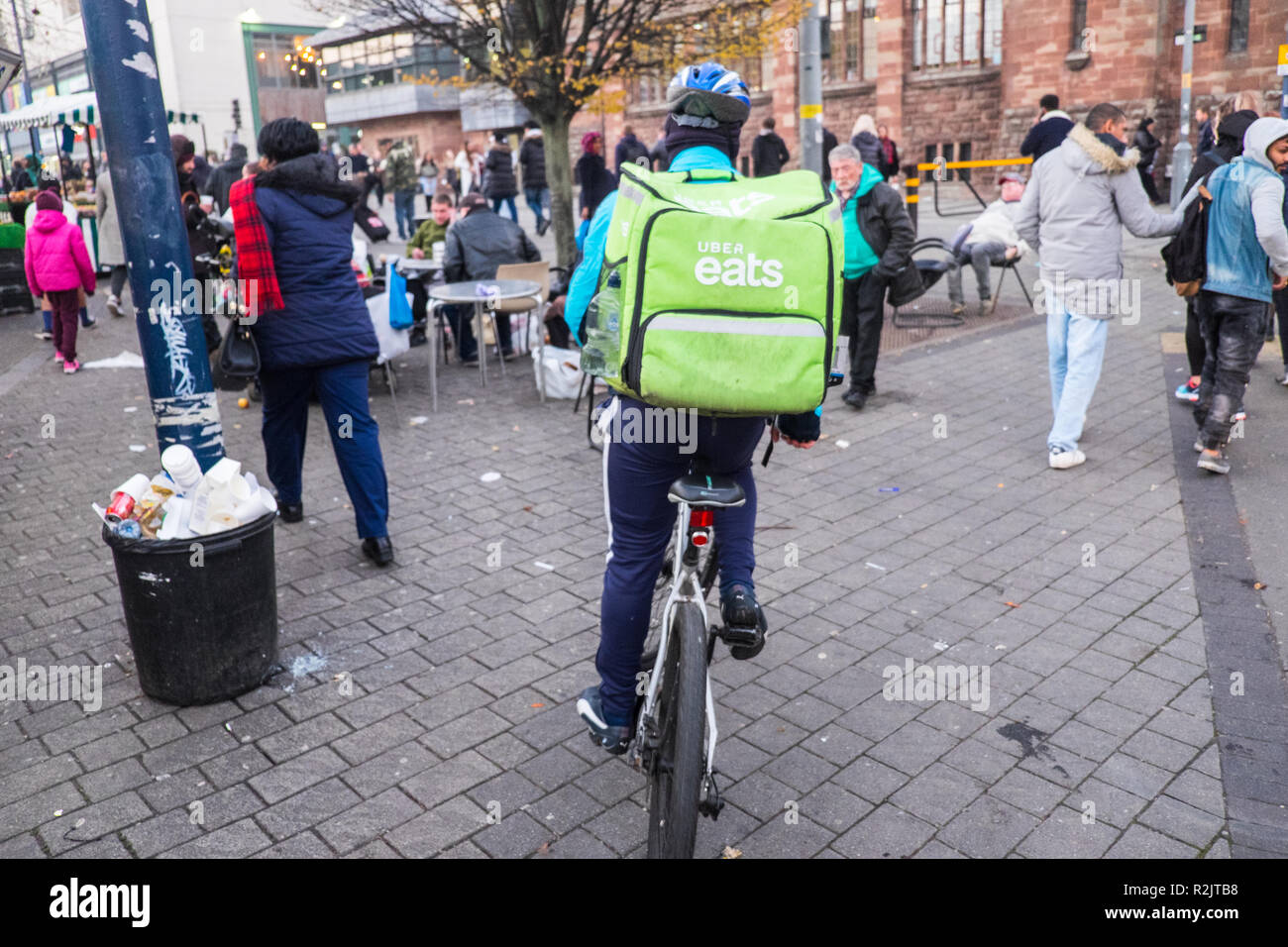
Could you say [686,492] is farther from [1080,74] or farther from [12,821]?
[1080,74]

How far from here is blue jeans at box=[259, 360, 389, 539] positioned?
5.08 metres

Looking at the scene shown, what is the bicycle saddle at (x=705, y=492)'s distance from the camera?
273 centimetres

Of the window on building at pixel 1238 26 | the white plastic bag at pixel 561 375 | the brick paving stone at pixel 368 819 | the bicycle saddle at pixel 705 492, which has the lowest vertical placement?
the brick paving stone at pixel 368 819

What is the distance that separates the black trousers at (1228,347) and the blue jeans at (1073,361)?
0.59 m

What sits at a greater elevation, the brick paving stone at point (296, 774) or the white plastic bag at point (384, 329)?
the white plastic bag at point (384, 329)

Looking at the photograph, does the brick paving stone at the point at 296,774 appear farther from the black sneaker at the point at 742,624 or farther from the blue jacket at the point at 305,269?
the blue jacket at the point at 305,269

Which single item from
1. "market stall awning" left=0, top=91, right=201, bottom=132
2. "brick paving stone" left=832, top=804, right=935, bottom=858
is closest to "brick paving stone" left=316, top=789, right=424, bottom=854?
"brick paving stone" left=832, top=804, right=935, bottom=858

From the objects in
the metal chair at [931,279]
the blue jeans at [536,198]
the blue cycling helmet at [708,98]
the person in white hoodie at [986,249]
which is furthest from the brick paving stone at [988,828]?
the blue jeans at [536,198]

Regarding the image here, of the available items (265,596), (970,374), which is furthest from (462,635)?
(970,374)

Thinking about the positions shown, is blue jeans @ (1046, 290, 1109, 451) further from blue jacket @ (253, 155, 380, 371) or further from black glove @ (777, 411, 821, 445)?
blue jacket @ (253, 155, 380, 371)

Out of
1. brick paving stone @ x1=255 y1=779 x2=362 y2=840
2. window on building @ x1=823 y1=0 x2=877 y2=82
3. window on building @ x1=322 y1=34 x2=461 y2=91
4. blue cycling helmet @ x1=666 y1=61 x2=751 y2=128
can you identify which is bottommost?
brick paving stone @ x1=255 y1=779 x2=362 y2=840

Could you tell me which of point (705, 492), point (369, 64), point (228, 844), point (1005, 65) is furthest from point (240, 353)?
point (369, 64)

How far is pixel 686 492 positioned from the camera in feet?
9.04
